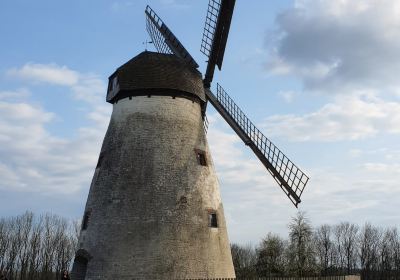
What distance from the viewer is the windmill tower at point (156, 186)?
17.5 m

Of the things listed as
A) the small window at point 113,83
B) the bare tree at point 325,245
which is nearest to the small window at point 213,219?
the small window at point 113,83

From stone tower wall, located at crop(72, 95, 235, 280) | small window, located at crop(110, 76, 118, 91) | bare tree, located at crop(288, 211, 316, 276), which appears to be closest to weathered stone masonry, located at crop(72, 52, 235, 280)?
stone tower wall, located at crop(72, 95, 235, 280)

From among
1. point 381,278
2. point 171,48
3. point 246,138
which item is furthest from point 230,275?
point 381,278

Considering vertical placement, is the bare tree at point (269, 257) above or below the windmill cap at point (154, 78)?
below

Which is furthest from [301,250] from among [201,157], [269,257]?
[201,157]

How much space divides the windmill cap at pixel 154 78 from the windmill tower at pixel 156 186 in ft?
0.15

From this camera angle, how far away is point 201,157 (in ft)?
67.1

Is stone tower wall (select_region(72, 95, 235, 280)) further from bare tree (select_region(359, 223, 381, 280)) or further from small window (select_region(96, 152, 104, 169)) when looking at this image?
bare tree (select_region(359, 223, 381, 280))

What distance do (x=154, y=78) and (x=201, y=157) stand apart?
4.22m

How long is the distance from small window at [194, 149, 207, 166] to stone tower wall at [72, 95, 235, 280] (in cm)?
18

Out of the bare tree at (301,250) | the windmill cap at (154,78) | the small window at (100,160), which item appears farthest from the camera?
the bare tree at (301,250)

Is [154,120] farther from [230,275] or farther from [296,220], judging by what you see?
[296,220]

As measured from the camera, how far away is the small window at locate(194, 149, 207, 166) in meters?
20.1

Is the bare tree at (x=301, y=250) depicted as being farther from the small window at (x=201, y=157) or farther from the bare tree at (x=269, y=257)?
the small window at (x=201, y=157)
